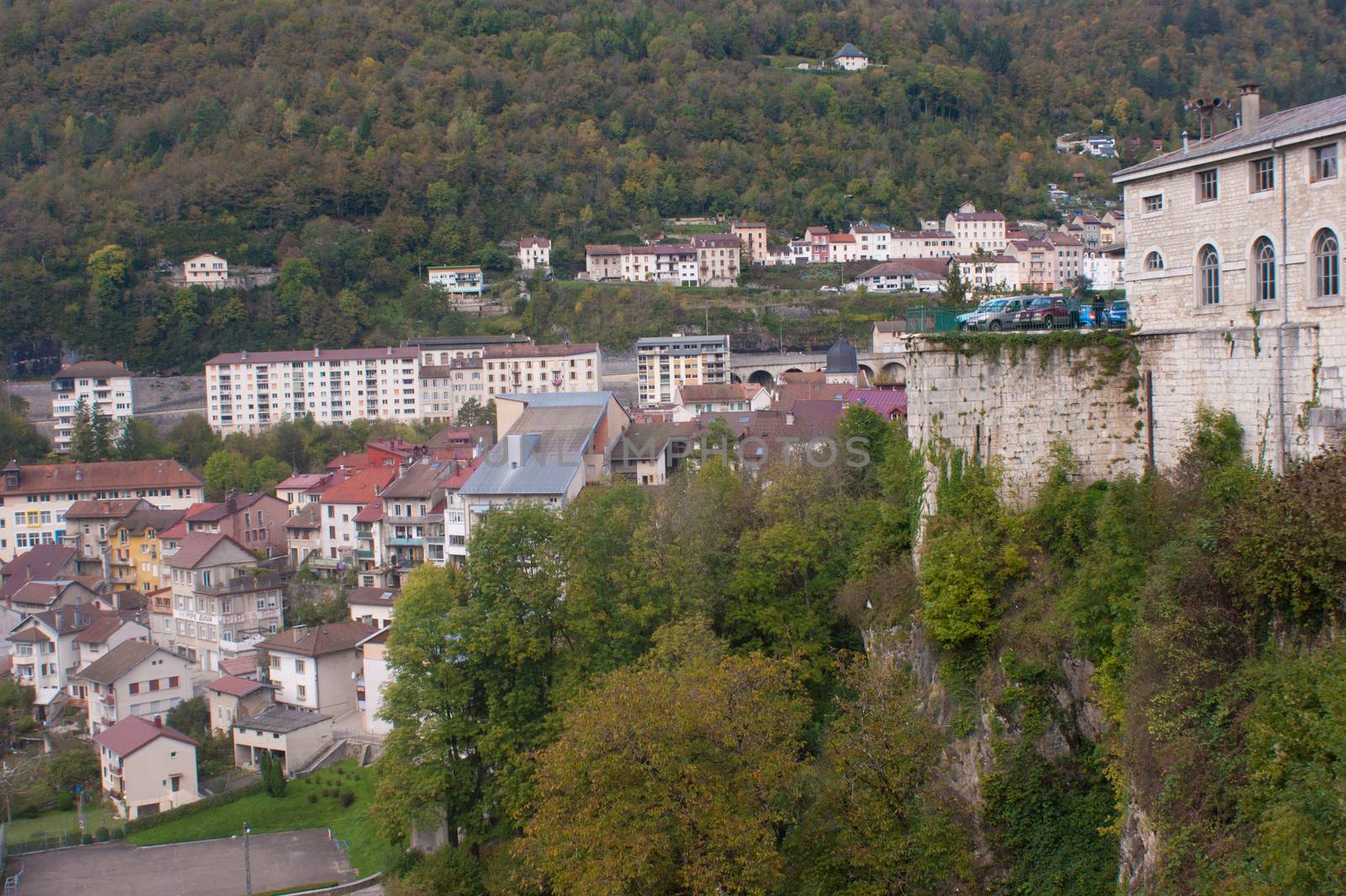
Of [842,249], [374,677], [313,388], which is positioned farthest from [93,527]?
[842,249]

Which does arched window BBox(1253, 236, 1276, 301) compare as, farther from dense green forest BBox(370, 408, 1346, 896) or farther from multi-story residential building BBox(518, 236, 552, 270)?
multi-story residential building BBox(518, 236, 552, 270)

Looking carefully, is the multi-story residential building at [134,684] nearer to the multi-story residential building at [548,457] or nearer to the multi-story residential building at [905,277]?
the multi-story residential building at [548,457]

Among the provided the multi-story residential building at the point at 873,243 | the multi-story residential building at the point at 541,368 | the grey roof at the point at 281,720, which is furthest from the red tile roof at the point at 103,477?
the multi-story residential building at the point at 873,243

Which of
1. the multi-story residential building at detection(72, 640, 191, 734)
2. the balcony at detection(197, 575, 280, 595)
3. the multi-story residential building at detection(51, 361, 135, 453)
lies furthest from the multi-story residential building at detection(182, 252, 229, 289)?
the multi-story residential building at detection(72, 640, 191, 734)

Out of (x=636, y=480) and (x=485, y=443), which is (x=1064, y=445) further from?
(x=485, y=443)

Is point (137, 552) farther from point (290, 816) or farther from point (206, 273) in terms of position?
point (206, 273)

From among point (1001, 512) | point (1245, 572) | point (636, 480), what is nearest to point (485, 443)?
point (636, 480)
